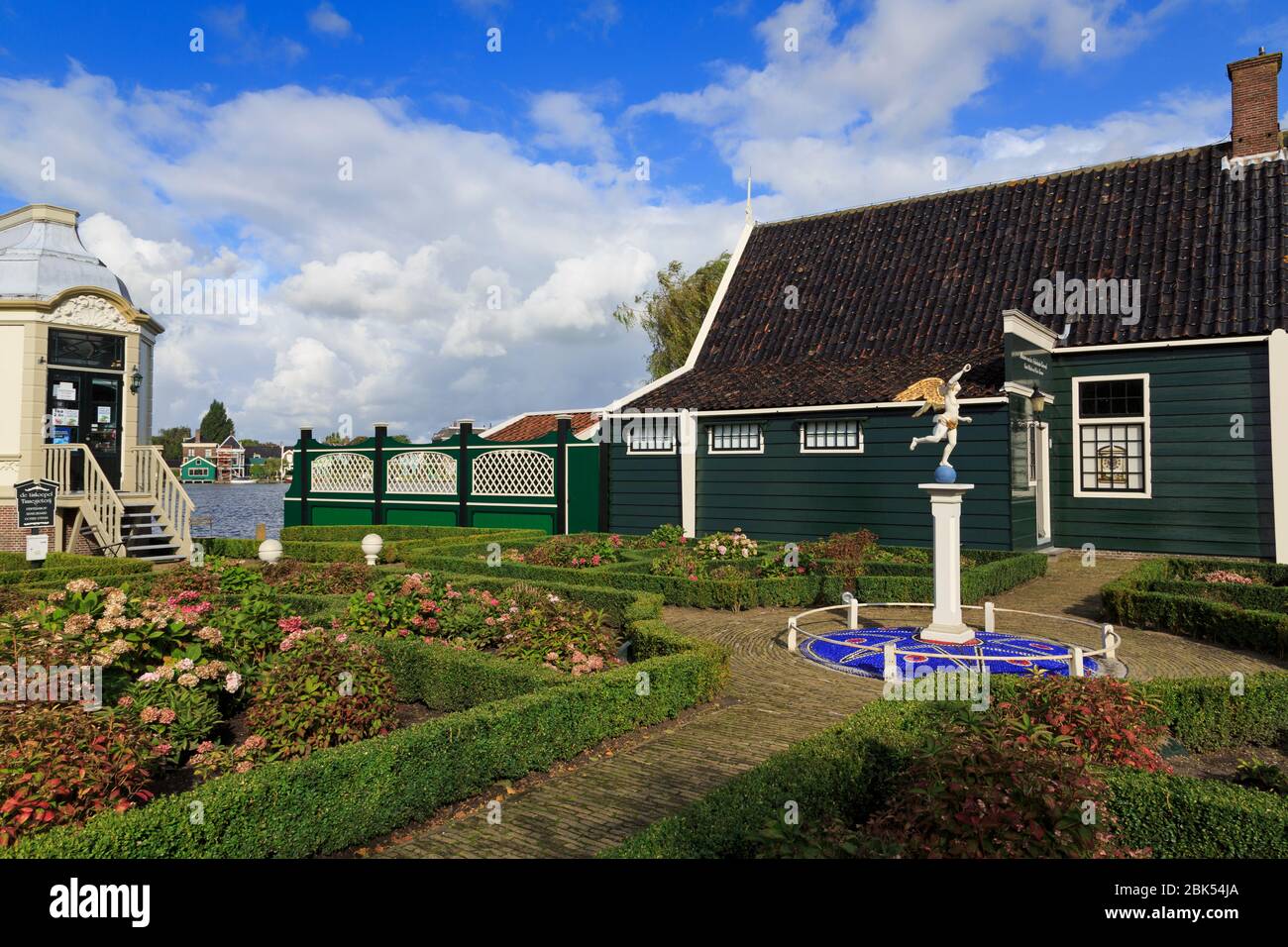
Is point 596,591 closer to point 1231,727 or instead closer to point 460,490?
point 1231,727

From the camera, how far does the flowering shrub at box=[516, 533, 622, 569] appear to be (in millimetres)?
15023

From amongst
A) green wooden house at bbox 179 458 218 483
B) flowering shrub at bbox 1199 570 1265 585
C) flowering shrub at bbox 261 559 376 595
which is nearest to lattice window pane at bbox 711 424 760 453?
flowering shrub at bbox 1199 570 1265 585

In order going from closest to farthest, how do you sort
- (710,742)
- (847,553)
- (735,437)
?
(710,742) → (847,553) → (735,437)

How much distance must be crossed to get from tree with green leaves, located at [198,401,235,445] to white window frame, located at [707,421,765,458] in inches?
4341

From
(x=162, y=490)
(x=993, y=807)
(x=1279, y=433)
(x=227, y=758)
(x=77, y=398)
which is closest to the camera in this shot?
(x=993, y=807)

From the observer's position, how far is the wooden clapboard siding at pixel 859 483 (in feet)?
52.0

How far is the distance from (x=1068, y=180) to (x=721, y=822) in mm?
20384

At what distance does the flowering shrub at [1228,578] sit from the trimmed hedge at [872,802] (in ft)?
28.8

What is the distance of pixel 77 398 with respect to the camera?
18.0 metres

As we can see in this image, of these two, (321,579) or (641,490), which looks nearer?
(321,579)

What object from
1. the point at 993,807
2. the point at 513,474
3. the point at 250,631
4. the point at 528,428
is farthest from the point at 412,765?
the point at 528,428

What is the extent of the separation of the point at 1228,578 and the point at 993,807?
435 inches

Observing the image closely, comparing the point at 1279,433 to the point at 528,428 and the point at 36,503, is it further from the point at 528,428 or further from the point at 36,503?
the point at 528,428
